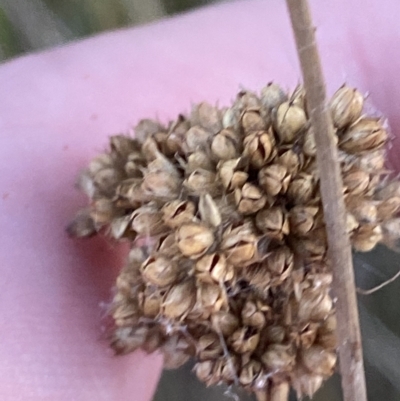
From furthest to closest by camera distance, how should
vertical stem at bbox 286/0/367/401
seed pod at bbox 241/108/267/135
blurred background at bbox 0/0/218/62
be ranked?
blurred background at bbox 0/0/218/62 < seed pod at bbox 241/108/267/135 < vertical stem at bbox 286/0/367/401

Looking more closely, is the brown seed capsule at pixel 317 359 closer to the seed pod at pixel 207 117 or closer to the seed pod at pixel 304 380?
the seed pod at pixel 304 380

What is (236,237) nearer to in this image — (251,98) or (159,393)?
(251,98)

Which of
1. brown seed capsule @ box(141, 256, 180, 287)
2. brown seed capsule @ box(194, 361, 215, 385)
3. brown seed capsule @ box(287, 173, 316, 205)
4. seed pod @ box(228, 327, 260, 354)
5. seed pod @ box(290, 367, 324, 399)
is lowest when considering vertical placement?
seed pod @ box(290, 367, 324, 399)

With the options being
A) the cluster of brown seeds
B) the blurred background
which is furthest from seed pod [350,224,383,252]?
the blurred background

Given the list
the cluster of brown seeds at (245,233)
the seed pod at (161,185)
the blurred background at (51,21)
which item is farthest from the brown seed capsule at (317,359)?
the blurred background at (51,21)

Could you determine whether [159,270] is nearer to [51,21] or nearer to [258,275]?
[258,275]

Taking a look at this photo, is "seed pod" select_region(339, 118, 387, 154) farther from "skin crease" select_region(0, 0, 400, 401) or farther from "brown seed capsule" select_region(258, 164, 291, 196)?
"skin crease" select_region(0, 0, 400, 401)

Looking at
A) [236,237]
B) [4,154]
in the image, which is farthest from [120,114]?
[236,237]
